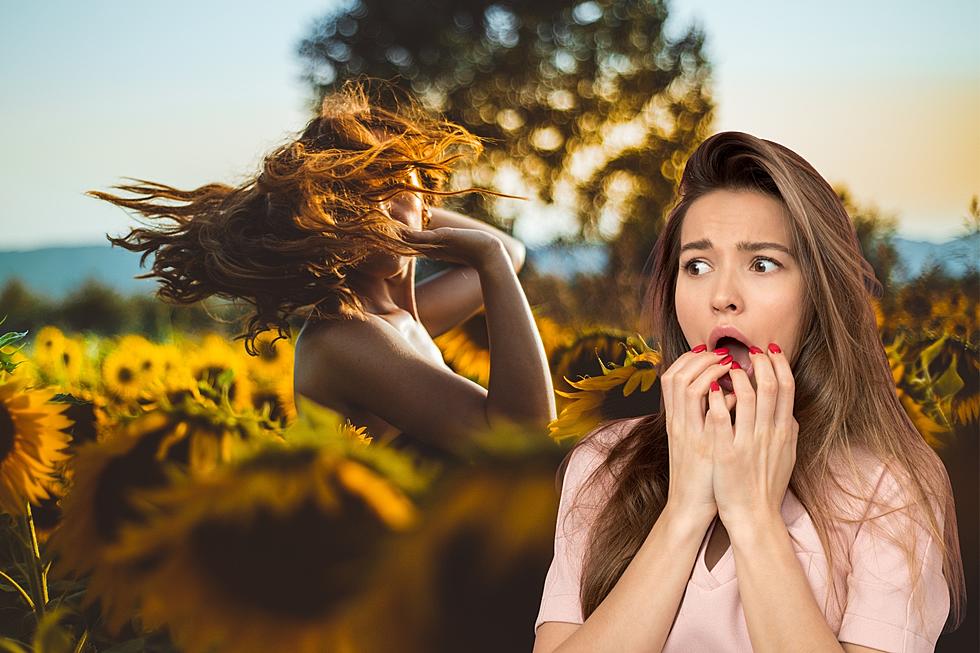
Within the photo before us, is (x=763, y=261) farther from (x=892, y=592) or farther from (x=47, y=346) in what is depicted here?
(x=47, y=346)

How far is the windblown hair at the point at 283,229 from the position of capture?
4.00 feet

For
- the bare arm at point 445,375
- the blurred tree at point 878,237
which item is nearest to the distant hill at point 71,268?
the bare arm at point 445,375

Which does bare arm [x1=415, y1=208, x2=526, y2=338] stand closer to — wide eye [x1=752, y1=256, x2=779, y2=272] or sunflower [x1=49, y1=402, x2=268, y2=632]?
sunflower [x1=49, y1=402, x2=268, y2=632]

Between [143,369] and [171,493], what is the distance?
6.4 inches

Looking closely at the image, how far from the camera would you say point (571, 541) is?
1006 mm

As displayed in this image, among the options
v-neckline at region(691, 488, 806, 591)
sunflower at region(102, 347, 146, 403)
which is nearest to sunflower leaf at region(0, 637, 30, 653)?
sunflower at region(102, 347, 146, 403)

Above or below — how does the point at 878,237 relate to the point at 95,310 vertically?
above

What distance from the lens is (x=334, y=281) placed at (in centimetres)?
124

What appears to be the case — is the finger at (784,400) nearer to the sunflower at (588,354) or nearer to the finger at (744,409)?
the finger at (744,409)

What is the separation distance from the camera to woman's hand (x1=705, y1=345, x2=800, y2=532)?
2.77 feet

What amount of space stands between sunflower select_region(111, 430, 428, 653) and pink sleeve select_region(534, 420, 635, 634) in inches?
11.5

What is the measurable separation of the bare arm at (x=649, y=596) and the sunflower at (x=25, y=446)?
69 cm

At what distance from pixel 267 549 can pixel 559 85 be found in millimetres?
765

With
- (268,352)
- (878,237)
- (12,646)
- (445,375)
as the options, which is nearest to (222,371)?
(268,352)
